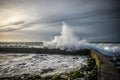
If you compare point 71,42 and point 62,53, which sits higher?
point 71,42

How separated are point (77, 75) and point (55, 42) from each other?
21.8 m

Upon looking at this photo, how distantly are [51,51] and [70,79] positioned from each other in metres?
16.1

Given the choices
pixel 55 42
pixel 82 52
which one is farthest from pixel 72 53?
pixel 55 42

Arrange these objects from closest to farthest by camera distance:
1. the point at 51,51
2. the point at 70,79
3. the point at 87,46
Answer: the point at 70,79 → the point at 51,51 → the point at 87,46

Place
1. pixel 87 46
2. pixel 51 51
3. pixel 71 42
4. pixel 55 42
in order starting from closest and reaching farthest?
pixel 51 51 < pixel 87 46 < pixel 71 42 < pixel 55 42

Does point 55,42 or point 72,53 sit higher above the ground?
point 55,42

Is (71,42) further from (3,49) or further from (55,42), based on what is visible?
(3,49)

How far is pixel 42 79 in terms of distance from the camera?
677cm

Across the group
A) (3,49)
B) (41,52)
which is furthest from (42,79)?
(3,49)

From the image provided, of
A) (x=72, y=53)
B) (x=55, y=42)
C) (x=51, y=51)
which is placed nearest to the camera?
(x=72, y=53)

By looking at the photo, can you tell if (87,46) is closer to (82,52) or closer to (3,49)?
(82,52)

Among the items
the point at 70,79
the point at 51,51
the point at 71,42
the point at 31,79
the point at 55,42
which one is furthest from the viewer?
the point at 55,42

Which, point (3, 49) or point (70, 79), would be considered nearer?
point (70, 79)

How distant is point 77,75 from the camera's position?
7000 mm
